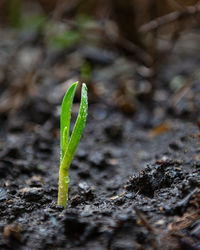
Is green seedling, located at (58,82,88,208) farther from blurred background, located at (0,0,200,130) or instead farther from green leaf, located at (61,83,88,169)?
blurred background, located at (0,0,200,130)

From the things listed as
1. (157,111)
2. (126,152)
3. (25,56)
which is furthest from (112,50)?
(126,152)

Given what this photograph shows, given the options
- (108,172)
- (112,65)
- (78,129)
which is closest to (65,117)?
(78,129)

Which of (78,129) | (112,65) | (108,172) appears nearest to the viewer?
(78,129)

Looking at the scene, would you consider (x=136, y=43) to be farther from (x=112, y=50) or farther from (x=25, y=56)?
(x=25, y=56)

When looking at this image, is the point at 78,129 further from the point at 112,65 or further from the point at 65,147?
the point at 112,65

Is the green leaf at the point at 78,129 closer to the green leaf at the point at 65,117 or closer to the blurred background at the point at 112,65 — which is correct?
the green leaf at the point at 65,117

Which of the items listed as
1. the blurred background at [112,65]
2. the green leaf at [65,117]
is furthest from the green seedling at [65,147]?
the blurred background at [112,65]
